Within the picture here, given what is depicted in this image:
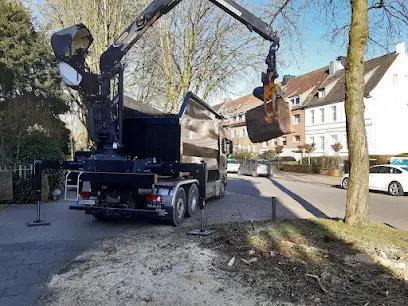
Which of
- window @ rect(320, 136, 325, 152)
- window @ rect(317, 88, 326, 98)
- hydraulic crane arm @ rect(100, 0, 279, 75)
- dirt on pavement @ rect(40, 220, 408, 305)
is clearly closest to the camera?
dirt on pavement @ rect(40, 220, 408, 305)

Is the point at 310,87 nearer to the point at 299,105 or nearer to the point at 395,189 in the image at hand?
the point at 299,105

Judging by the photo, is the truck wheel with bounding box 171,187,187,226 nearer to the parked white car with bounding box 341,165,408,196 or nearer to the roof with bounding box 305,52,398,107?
the parked white car with bounding box 341,165,408,196

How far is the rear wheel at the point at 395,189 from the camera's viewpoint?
56.5ft

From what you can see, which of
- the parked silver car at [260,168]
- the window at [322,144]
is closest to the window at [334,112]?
the window at [322,144]

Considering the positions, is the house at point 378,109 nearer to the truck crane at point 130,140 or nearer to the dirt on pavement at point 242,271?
the truck crane at point 130,140

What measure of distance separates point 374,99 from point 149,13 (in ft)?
108

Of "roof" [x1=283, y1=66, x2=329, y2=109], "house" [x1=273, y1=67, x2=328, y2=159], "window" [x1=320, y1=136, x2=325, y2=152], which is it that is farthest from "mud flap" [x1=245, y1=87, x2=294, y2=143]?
"roof" [x1=283, y1=66, x2=329, y2=109]

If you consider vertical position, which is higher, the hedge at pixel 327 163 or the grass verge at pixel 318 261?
the hedge at pixel 327 163

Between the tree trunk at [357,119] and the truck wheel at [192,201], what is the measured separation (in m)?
3.77

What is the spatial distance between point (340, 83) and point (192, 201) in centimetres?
3696

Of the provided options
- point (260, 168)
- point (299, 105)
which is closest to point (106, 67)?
point (260, 168)

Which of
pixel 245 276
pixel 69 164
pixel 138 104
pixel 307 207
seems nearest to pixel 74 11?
pixel 138 104

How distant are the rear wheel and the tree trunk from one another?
10713 mm

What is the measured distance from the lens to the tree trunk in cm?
781
